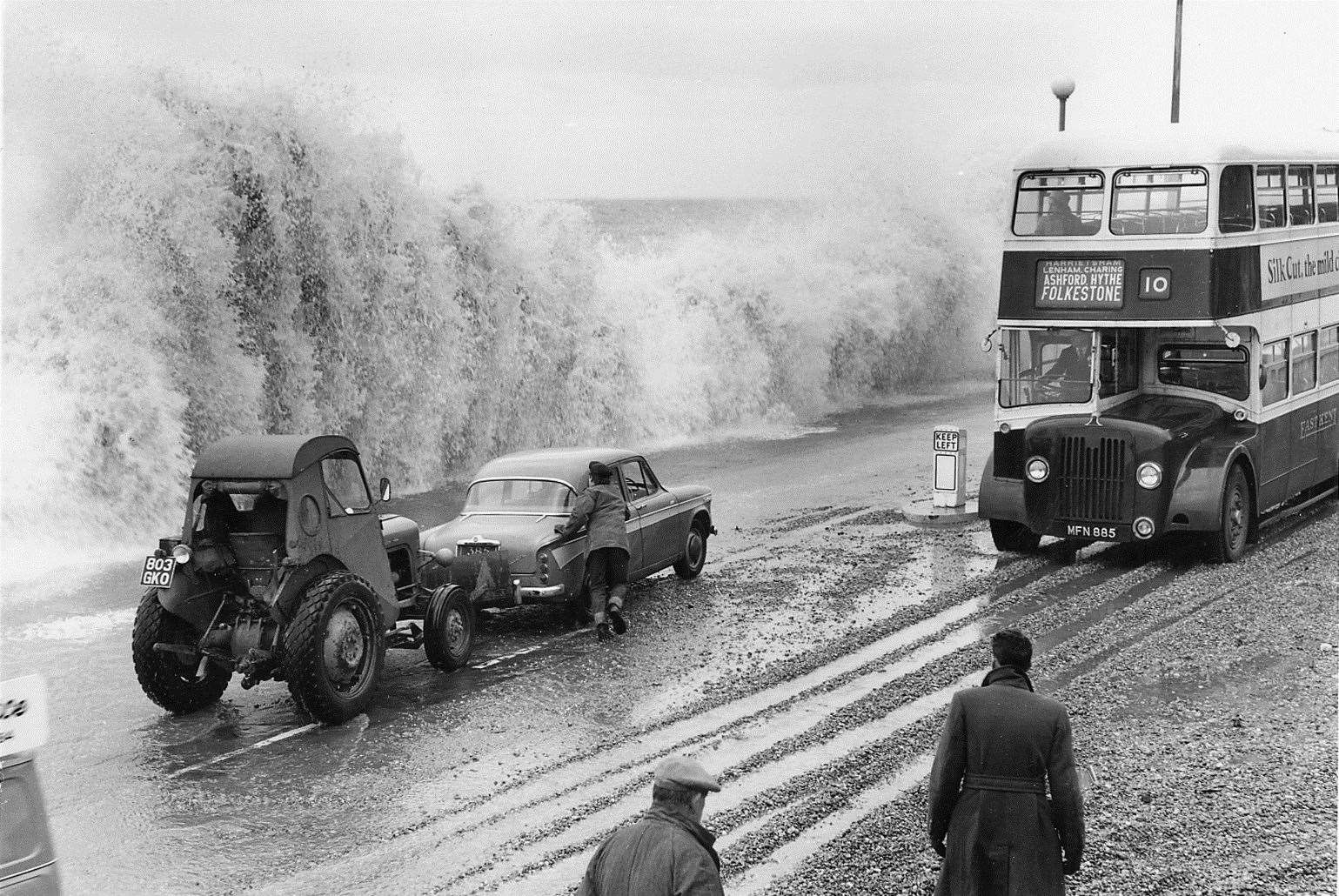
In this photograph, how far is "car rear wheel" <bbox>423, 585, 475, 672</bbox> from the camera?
11188 mm

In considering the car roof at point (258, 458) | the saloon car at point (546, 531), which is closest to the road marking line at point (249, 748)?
the car roof at point (258, 458)

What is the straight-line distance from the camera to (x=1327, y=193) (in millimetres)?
17250

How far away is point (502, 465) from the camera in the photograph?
13586 millimetres

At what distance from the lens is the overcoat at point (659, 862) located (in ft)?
14.8

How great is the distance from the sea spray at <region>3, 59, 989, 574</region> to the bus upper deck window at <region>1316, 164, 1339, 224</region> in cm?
1346

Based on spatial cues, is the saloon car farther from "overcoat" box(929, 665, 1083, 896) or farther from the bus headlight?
"overcoat" box(929, 665, 1083, 896)

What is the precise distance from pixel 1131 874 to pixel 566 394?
66.6 ft

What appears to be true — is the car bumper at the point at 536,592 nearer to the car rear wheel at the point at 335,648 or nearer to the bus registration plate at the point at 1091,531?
the car rear wheel at the point at 335,648

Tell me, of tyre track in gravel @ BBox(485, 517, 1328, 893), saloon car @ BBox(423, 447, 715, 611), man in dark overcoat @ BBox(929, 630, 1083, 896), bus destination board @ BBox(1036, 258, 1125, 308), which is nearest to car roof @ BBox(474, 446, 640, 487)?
saloon car @ BBox(423, 447, 715, 611)

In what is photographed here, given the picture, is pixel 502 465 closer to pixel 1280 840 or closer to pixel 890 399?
pixel 1280 840

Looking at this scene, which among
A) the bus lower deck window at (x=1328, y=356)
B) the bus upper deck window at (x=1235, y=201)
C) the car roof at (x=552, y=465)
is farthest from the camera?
the bus lower deck window at (x=1328, y=356)

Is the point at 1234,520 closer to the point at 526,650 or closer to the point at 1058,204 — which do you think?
the point at 1058,204

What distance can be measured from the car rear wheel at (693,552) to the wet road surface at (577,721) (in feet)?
0.59

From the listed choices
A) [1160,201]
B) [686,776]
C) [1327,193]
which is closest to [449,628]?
[686,776]
